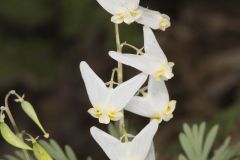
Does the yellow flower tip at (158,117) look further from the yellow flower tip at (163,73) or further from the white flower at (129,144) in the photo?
the yellow flower tip at (163,73)

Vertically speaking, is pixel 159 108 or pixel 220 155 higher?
pixel 159 108

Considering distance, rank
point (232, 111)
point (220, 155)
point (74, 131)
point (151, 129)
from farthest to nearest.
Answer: point (74, 131) → point (232, 111) → point (220, 155) → point (151, 129)

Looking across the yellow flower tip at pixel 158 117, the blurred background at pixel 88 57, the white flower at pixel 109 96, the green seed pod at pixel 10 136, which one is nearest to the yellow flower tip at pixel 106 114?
the white flower at pixel 109 96

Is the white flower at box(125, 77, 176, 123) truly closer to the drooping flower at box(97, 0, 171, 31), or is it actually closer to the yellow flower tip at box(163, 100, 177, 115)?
the yellow flower tip at box(163, 100, 177, 115)

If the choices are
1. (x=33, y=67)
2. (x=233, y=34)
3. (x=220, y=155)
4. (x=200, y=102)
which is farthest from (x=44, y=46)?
(x=220, y=155)

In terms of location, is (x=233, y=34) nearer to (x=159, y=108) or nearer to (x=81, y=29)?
(x=81, y=29)

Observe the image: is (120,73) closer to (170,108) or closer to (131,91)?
(131,91)
